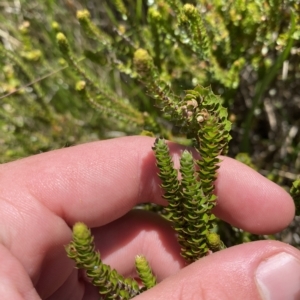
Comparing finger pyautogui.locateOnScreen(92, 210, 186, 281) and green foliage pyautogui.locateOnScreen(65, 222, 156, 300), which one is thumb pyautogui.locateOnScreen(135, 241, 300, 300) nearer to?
green foliage pyautogui.locateOnScreen(65, 222, 156, 300)

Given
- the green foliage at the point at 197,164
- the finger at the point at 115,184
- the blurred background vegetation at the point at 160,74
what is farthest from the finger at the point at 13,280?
the blurred background vegetation at the point at 160,74

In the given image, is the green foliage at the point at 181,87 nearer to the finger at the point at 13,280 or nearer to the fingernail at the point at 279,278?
the fingernail at the point at 279,278

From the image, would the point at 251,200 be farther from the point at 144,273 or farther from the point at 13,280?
the point at 13,280

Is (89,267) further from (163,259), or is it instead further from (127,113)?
(127,113)

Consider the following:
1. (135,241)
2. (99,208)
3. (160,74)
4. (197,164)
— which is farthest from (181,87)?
(135,241)

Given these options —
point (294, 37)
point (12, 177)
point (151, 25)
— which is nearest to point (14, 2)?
point (151, 25)

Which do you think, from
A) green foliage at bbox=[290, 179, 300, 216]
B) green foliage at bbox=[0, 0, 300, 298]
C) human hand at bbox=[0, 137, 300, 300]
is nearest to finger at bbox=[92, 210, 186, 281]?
human hand at bbox=[0, 137, 300, 300]
